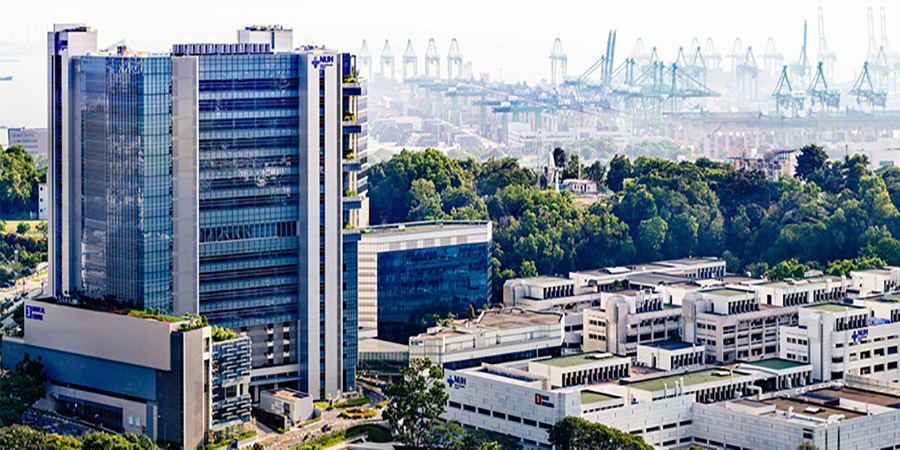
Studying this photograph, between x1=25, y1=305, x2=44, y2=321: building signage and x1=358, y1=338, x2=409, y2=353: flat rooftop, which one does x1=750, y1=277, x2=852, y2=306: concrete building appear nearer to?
x1=358, y1=338, x2=409, y2=353: flat rooftop

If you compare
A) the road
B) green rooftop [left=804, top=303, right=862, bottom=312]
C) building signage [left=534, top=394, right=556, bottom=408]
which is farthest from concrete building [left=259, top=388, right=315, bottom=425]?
green rooftop [left=804, top=303, right=862, bottom=312]

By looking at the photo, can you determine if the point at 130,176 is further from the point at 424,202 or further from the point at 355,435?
the point at 424,202

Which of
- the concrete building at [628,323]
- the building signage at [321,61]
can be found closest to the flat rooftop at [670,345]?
the concrete building at [628,323]

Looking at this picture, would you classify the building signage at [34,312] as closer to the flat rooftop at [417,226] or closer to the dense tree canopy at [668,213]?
the flat rooftop at [417,226]

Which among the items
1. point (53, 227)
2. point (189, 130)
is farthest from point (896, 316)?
point (53, 227)

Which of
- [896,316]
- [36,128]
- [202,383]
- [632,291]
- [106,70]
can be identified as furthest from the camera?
[36,128]

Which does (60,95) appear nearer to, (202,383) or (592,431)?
(202,383)
